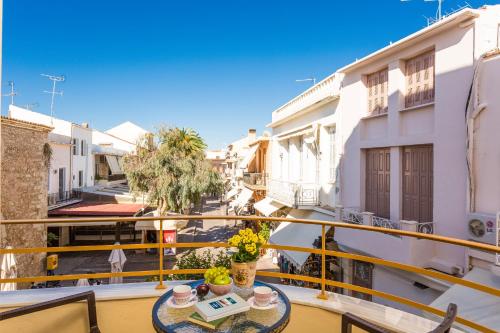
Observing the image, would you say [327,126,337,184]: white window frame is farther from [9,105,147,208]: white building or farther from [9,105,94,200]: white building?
[9,105,94,200]: white building

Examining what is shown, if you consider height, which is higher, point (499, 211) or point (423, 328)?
point (499, 211)

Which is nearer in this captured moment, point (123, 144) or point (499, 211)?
point (499, 211)

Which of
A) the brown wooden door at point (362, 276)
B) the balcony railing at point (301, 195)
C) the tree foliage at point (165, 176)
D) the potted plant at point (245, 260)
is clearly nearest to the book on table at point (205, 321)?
the potted plant at point (245, 260)

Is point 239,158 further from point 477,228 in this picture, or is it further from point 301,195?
point 477,228

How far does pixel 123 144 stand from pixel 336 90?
123 feet

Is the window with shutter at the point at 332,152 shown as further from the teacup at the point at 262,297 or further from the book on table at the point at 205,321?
the book on table at the point at 205,321

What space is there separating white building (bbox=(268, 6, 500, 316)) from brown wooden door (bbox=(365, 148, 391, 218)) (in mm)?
36

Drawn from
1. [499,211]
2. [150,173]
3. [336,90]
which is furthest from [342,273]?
[150,173]

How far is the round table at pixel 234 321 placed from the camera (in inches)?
96.2

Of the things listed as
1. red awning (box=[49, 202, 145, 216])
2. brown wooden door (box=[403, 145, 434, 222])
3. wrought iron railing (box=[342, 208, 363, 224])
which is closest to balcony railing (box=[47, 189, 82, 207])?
red awning (box=[49, 202, 145, 216])

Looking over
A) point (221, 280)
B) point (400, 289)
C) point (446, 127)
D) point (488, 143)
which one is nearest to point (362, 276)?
point (400, 289)

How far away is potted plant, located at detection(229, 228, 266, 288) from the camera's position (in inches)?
120

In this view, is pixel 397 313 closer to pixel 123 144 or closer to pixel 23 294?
pixel 23 294

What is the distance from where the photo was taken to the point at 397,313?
347 centimetres
